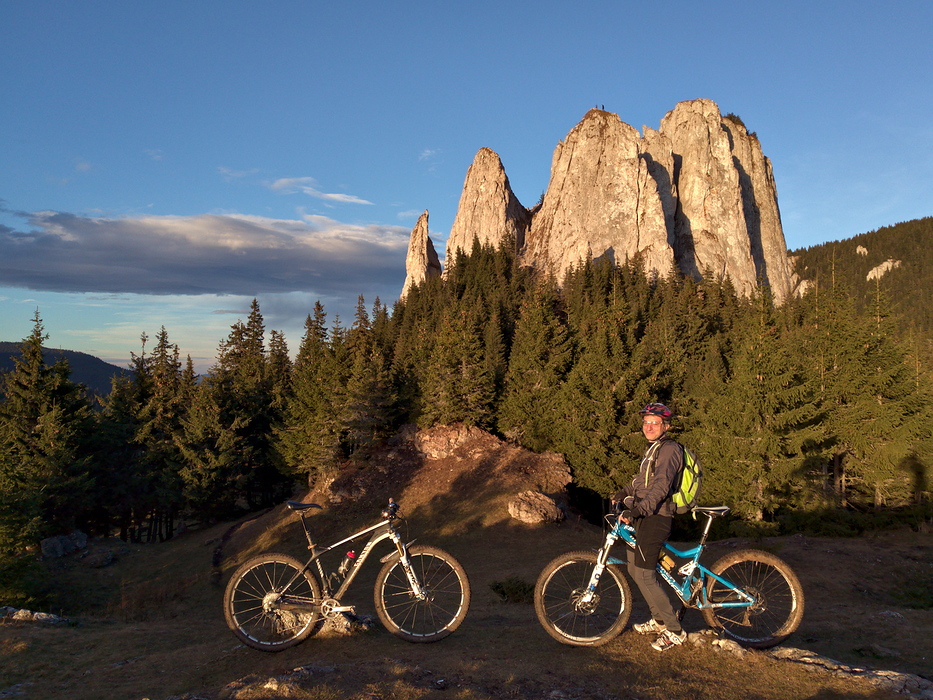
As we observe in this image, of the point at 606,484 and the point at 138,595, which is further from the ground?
the point at 606,484

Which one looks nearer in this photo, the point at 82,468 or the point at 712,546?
the point at 712,546

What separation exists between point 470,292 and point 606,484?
52087 mm

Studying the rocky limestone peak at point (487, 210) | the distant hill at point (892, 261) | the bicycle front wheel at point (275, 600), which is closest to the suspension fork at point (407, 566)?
the bicycle front wheel at point (275, 600)

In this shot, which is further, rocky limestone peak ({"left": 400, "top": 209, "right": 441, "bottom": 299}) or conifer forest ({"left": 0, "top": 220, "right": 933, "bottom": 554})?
rocky limestone peak ({"left": 400, "top": 209, "right": 441, "bottom": 299})

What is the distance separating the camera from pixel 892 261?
14575 cm

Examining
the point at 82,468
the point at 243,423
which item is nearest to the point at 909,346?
the point at 243,423

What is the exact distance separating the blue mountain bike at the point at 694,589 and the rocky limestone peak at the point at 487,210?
99.2 m

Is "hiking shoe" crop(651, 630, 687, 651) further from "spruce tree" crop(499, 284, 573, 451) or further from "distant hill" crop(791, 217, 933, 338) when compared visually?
"distant hill" crop(791, 217, 933, 338)

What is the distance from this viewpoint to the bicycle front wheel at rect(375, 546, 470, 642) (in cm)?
616

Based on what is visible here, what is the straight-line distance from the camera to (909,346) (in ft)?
81.3

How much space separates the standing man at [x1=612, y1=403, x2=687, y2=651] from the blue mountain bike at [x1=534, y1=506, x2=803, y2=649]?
17cm

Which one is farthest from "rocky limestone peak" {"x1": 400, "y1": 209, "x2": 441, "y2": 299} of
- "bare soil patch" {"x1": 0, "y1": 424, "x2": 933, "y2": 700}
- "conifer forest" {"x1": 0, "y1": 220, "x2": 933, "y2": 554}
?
"bare soil patch" {"x1": 0, "y1": 424, "x2": 933, "y2": 700}

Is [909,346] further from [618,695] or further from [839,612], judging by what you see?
[618,695]

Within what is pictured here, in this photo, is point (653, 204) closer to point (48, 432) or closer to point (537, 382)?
point (537, 382)
